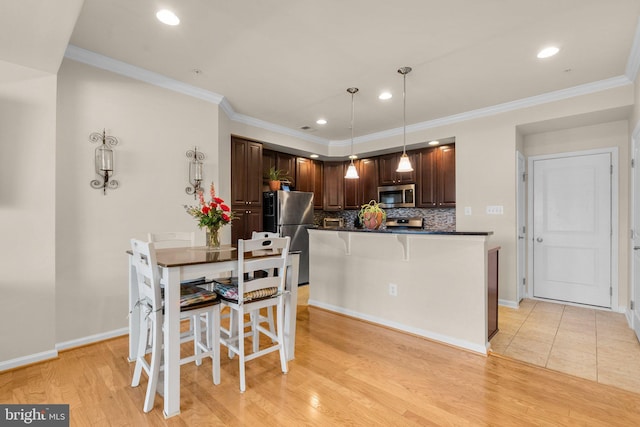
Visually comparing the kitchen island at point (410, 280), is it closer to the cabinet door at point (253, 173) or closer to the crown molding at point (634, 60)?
the cabinet door at point (253, 173)

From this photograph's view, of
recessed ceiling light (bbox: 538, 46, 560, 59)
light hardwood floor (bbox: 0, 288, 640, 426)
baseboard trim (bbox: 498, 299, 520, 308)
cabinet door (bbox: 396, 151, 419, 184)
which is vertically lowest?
light hardwood floor (bbox: 0, 288, 640, 426)

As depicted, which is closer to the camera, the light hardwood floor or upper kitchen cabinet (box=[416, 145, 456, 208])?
the light hardwood floor

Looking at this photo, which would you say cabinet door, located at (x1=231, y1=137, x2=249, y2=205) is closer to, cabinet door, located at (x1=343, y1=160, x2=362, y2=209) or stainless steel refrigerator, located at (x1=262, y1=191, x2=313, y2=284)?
stainless steel refrigerator, located at (x1=262, y1=191, x2=313, y2=284)

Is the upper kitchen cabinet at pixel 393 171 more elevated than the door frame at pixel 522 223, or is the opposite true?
the upper kitchen cabinet at pixel 393 171

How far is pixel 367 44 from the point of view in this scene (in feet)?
8.43

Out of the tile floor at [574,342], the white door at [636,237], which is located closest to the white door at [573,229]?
the tile floor at [574,342]

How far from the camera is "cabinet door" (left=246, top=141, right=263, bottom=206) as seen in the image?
4.43 meters

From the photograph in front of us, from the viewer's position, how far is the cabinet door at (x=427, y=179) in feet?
16.0

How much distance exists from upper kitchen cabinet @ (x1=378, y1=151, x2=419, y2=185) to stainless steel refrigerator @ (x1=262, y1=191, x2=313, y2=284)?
1.38 m

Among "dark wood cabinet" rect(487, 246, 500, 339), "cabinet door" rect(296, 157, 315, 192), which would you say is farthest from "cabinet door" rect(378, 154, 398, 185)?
"dark wood cabinet" rect(487, 246, 500, 339)

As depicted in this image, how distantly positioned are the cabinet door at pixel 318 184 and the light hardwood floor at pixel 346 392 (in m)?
3.56

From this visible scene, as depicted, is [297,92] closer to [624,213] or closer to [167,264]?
[167,264]

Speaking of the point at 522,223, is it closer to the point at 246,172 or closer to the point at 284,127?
the point at 284,127

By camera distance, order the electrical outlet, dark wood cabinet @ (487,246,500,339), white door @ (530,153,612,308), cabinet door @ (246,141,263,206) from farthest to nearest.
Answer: cabinet door @ (246,141,263,206), white door @ (530,153,612,308), the electrical outlet, dark wood cabinet @ (487,246,500,339)
